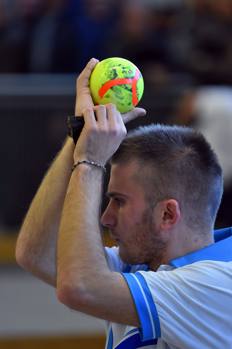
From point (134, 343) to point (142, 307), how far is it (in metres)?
0.26

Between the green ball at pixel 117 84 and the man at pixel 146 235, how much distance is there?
5 centimetres

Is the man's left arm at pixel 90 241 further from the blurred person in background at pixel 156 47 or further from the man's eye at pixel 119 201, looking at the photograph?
the blurred person in background at pixel 156 47

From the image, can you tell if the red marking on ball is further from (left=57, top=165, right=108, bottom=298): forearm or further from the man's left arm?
(left=57, top=165, right=108, bottom=298): forearm

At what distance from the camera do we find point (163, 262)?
3.50m

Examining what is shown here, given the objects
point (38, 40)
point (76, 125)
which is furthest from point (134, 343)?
point (38, 40)

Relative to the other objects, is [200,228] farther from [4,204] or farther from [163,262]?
[4,204]

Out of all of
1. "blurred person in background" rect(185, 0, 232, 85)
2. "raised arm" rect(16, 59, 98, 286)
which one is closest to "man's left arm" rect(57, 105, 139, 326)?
"raised arm" rect(16, 59, 98, 286)

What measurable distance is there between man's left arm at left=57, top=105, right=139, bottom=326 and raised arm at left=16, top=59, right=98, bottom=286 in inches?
13.3

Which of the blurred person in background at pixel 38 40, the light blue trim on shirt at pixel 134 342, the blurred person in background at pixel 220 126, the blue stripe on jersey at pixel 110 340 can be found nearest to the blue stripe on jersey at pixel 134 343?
the light blue trim on shirt at pixel 134 342

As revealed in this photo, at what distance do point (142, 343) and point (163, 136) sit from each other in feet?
2.21

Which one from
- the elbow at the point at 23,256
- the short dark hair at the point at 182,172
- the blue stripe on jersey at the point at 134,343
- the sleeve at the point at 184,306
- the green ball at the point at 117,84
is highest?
the green ball at the point at 117,84

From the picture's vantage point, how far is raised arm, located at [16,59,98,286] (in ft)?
12.3

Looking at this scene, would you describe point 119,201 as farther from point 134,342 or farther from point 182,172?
point 134,342

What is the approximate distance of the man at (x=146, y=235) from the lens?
3236mm
